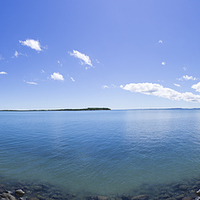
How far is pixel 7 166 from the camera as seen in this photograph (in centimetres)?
1736

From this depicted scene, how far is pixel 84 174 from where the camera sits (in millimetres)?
15375

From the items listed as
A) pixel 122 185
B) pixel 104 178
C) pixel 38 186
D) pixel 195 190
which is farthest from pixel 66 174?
pixel 195 190

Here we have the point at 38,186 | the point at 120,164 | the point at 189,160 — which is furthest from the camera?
the point at 189,160

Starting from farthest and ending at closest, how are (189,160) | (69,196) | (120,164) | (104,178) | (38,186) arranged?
(189,160)
(120,164)
(104,178)
(38,186)
(69,196)

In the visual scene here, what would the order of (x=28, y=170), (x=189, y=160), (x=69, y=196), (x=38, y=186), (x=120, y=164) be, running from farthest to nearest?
(x=189, y=160) < (x=120, y=164) < (x=28, y=170) < (x=38, y=186) < (x=69, y=196)

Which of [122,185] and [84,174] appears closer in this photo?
[122,185]

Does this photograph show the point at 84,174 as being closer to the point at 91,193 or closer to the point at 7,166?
the point at 91,193

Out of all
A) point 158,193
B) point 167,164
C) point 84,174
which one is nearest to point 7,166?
point 84,174

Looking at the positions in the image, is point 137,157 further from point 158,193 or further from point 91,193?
point 91,193

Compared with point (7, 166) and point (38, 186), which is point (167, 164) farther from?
point (7, 166)

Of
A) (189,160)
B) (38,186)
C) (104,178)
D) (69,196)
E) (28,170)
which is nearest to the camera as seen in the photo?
(69,196)

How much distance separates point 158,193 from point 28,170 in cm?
1461

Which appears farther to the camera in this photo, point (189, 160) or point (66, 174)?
point (189, 160)

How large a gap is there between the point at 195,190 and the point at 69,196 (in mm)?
11369
